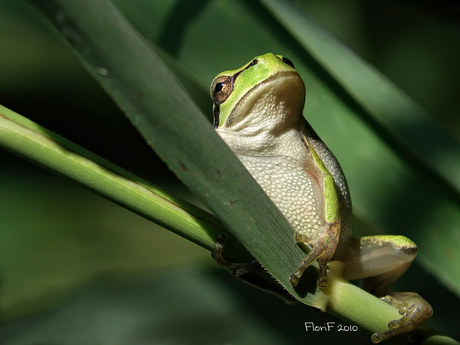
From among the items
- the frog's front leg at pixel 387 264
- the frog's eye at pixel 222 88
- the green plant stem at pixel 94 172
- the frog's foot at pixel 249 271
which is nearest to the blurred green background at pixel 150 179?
the frog's eye at pixel 222 88

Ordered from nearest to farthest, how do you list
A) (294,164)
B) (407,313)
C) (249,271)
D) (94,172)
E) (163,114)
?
1. (163,114)
2. (94,172)
3. (249,271)
4. (407,313)
5. (294,164)

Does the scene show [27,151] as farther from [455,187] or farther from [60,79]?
[60,79]

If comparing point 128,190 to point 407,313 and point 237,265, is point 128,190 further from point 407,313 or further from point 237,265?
point 407,313

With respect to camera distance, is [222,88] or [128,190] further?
[222,88]

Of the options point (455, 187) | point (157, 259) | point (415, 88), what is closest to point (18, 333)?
point (157, 259)

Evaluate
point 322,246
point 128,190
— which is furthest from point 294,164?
point 128,190

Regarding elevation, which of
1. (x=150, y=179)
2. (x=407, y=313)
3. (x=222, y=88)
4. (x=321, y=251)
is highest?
(x=222, y=88)
